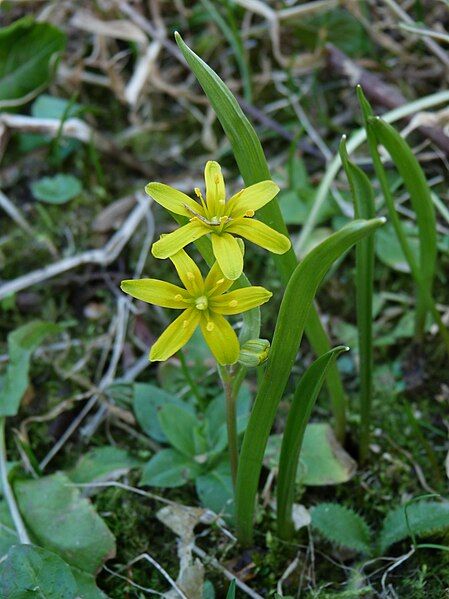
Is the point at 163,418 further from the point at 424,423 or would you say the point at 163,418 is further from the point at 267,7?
the point at 267,7

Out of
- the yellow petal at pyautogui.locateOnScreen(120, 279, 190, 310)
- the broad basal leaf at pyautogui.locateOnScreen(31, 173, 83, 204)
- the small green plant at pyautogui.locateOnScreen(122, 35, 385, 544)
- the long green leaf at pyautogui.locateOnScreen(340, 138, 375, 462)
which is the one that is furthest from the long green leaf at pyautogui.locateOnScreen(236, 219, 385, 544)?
the broad basal leaf at pyautogui.locateOnScreen(31, 173, 83, 204)

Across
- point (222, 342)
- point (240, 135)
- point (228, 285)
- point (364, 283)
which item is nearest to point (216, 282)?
point (228, 285)

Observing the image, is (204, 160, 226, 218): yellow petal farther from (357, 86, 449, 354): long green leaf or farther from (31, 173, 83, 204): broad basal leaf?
(31, 173, 83, 204): broad basal leaf

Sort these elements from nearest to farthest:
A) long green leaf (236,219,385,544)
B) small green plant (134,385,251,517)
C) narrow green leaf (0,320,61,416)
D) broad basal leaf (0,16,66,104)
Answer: long green leaf (236,219,385,544), small green plant (134,385,251,517), narrow green leaf (0,320,61,416), broad basal leaf (0,16,66,104)

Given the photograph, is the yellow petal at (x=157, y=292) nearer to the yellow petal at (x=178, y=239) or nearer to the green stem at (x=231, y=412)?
the yellow petal at (x=178, y=239)

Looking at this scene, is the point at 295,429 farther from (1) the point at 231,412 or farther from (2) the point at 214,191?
(2) the point at 214,191
